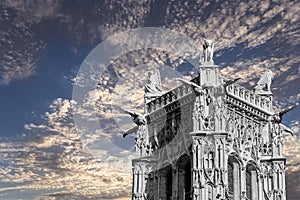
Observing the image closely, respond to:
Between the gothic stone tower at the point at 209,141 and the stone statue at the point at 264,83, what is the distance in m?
0.07

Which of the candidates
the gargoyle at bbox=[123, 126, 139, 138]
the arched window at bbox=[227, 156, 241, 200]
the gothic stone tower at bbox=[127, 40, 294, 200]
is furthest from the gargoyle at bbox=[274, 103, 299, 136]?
the gargoyle at bbox=[123, 126, 139, 138]

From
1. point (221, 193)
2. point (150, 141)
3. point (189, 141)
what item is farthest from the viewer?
point (150, 141)

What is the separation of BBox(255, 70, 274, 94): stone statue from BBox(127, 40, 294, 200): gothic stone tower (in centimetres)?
7

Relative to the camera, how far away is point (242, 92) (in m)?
46.5

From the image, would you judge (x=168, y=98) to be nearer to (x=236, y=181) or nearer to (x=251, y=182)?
(x=236, y=181)

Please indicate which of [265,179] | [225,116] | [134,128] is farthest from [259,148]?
[134,128]

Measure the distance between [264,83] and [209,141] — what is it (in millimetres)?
9250

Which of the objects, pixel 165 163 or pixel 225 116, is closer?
pixel 225 116

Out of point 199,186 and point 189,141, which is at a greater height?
point 189,141

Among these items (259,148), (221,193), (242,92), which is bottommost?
(221,193)

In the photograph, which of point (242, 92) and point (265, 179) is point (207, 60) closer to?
point (242, 92)

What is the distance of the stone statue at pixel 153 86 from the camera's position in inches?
1938

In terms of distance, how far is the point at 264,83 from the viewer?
49438 mm

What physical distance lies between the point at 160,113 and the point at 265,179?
312 inches
